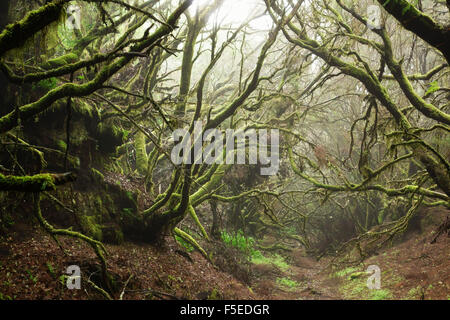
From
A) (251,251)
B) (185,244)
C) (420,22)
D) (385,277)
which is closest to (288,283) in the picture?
(251,251)

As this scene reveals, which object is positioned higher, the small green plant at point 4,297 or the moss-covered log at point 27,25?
the moss-covered log at point 27,25

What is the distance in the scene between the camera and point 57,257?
4.21 meters

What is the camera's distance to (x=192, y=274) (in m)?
6.49

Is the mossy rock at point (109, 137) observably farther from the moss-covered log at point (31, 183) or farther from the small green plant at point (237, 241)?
the small green plant at point (237, 241)

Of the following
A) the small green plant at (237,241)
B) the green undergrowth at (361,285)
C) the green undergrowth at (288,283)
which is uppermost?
the small green plant at (237,241)

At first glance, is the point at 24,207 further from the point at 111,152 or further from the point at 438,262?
the point at 438,262

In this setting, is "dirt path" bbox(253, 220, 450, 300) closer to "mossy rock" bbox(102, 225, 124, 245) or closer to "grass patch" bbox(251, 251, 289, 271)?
"grass patch" bbox(251, 251, 289, 271)

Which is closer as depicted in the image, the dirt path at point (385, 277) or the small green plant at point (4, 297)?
the small green plant at point (4, 297)

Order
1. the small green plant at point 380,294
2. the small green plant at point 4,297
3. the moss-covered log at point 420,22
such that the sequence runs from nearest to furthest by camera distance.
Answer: the small green plant at point 4,297
the moss-covered log at point 420,22
the small green plant at point 380,294

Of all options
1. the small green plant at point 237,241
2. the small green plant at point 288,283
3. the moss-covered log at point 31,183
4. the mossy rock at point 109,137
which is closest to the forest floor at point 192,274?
the small green plant at point 288,283

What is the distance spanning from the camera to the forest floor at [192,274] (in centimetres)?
382

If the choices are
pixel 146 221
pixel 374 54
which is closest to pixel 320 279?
pixel 146 221

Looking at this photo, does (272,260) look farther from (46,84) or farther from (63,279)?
(46,84)
